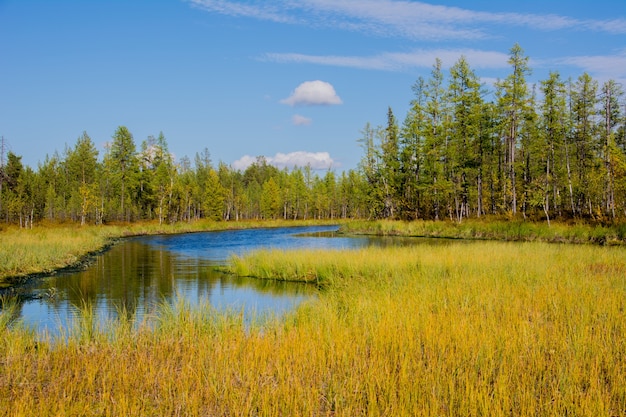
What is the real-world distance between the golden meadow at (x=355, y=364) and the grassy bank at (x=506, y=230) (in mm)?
22570

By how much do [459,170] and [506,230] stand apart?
13.8 m

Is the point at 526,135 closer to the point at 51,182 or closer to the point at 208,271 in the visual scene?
the point at 208,271

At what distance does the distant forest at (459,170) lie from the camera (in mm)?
41906

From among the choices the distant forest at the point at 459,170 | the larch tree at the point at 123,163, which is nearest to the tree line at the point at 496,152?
the distant forest at the point at 459,170

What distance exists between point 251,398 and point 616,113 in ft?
203

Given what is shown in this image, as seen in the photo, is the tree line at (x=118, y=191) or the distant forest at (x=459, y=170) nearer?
the distant forest at (x=459, y=170)

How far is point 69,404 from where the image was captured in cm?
515

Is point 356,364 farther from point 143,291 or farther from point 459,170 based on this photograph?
point 459,170

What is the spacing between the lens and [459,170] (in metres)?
48.9

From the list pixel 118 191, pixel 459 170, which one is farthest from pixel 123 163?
pixel 459 170

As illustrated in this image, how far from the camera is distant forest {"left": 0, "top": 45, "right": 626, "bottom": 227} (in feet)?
137

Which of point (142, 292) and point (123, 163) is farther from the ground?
point (123, 163)

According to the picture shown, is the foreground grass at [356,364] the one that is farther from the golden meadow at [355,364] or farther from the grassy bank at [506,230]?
the grassy bank at [506,230]

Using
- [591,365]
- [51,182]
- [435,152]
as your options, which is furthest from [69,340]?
[51,182]
